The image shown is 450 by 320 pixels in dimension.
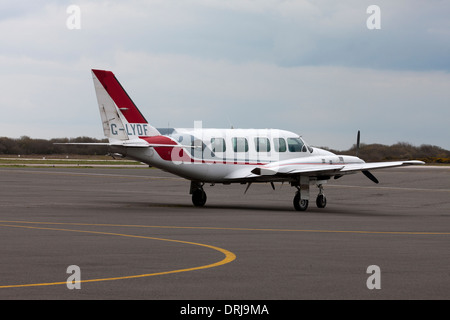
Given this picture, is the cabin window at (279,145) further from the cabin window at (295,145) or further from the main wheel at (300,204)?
the main wheel at (300,204)

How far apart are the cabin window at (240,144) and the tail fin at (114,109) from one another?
429cm

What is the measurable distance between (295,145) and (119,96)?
8296mm

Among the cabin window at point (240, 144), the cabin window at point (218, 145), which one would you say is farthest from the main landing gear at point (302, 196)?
the cabin window at point (218, 145)

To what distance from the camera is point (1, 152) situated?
523 feet

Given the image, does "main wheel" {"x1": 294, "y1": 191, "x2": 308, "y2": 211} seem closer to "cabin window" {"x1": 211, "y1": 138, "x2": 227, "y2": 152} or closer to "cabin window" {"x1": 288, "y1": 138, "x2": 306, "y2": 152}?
"cabin window" {"x1": 288, "y1": 138, "x2": 306, "y2": 152}

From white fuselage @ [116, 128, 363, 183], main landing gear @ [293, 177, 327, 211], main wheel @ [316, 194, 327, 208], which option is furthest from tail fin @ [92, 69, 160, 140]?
main wheel @ [316, 194, 327, 208]

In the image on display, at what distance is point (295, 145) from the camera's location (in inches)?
1405

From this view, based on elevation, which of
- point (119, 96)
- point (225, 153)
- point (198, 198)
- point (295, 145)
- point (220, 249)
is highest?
point (119, 96)

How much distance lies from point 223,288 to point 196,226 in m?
12.1

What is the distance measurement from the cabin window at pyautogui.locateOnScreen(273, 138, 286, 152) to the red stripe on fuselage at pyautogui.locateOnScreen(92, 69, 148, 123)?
6.00 metres

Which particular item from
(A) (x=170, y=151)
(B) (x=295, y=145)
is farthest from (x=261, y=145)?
(A) (x=170, y=151)

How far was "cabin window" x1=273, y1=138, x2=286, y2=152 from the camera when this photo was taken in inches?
1387

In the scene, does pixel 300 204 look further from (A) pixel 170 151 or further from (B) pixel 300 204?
(A) pixel 170 151

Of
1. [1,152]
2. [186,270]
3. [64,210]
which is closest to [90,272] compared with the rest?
[186,270]
